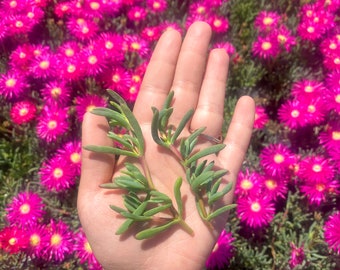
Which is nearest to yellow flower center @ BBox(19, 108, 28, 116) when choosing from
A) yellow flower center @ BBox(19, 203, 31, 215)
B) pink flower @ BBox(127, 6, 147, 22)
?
yellow flower center @ BBox(19, 203, 31, 215)

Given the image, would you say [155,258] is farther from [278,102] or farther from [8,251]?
[278,102]

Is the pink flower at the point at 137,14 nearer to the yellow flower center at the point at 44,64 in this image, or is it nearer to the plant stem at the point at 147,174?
the yellow flower center at the point at 44,64

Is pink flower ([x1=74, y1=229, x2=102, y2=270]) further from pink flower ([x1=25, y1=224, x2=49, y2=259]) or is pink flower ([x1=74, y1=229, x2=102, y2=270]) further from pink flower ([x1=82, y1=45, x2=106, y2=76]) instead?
pink flower ([x1=82, y1=45, x2=106, y2=76])

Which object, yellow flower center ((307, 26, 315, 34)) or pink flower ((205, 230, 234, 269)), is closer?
pink flower ((205, 230, 234, 269))

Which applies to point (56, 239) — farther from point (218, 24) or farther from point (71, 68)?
point (218, 24)

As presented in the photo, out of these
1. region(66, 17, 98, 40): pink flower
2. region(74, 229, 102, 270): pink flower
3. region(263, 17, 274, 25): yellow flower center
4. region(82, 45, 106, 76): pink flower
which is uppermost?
region(263, 17, 274, 25): yellow flower center

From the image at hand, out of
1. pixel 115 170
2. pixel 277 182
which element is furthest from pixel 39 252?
pixel 277 182

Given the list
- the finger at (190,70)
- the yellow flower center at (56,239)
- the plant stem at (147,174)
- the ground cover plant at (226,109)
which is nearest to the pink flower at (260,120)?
the ground cover plant at (226,109)
